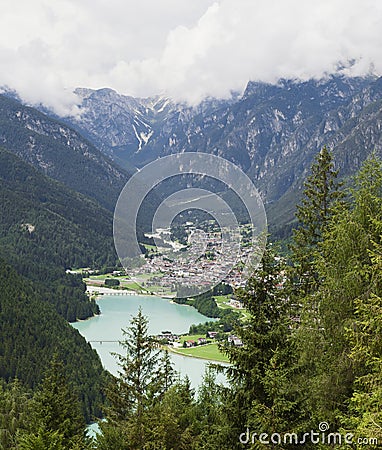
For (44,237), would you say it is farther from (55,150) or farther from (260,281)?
(260,281)

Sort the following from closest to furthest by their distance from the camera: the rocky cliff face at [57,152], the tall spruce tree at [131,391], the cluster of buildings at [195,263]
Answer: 1. the tall spruce tree at [131,391]
2. the cluster of buildings at [195,263]
3. the rocky cliff face at [57,152]

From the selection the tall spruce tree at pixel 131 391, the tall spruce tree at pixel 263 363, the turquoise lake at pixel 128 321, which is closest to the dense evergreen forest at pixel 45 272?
the turquoise lake at pixel 128 321

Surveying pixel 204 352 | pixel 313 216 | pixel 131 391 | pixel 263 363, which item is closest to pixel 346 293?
pixel 263 363

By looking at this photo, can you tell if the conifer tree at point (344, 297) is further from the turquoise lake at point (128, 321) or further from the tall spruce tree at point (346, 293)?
the turquoise lake at point (128, 321)

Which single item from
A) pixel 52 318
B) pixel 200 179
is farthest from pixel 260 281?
pixel 52 318

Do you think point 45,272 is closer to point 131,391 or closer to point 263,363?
point 131,391

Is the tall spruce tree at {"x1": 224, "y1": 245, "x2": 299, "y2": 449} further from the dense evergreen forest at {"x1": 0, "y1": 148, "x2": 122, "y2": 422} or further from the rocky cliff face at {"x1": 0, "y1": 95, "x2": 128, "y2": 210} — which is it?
the rocky cliff face at {"x1": 0, "y1": 95, "x2": 128, "y2": 210}

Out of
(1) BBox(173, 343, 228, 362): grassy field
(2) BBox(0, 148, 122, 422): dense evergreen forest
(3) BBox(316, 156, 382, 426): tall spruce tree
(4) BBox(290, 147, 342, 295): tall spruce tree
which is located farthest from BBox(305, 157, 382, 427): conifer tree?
(1) BBox(173, 343, 228, 362): grassy field

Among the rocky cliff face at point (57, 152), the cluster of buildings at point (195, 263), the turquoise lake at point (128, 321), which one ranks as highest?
the rocky cliff face at point (57, 152)
